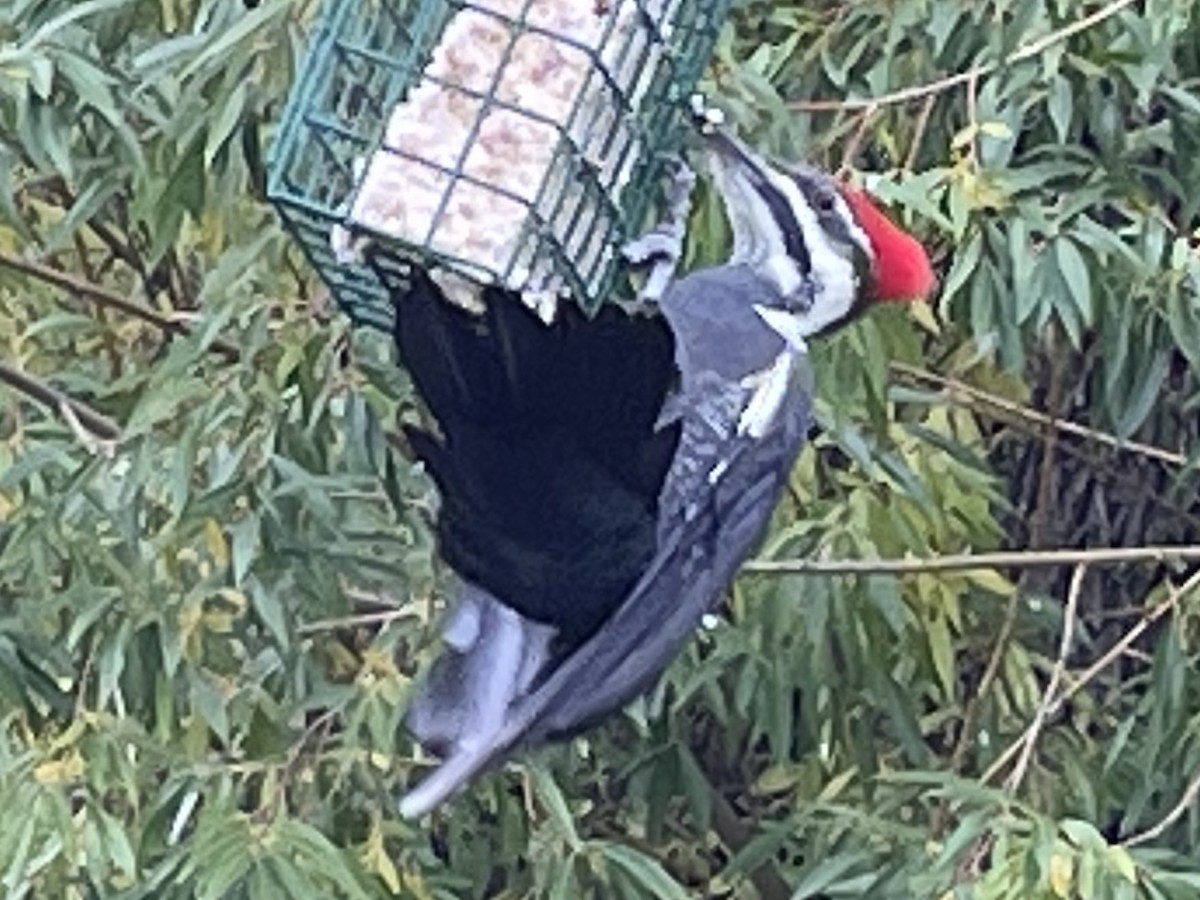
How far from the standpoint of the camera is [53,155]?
2695mm

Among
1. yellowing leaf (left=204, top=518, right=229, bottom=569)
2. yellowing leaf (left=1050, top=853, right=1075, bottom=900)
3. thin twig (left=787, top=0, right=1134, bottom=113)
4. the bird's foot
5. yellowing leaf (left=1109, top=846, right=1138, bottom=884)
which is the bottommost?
yellowing leaf (left=204, top=518, right=229, bottom=569)

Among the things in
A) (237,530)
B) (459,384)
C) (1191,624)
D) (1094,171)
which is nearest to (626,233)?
(459,384)

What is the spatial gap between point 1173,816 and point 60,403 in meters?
1.01

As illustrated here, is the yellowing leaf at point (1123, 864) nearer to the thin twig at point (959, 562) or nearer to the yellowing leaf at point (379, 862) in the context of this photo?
the thin twig at point (959, 562)

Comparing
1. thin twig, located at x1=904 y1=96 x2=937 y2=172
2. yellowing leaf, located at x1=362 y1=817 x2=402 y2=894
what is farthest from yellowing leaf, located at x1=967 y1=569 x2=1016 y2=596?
yellowing leaf, located at x1=362 y1=817 x2=402 y2=894

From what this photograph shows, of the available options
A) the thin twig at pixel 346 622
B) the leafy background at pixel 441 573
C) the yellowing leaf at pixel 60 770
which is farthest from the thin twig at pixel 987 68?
the yellowing leaf at pixel 60 770

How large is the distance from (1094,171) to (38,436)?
0.91 metres

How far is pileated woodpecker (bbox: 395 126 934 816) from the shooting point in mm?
1903

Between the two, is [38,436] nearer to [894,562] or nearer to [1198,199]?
[894,562]

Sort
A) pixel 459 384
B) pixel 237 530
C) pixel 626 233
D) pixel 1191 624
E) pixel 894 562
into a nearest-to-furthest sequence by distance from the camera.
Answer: pixel 459 384 < pixel 626 233 < pixel 237 530 < pixel 894 562 < pixel 1191 624

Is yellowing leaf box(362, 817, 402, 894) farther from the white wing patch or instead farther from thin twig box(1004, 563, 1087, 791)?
the white wing patch

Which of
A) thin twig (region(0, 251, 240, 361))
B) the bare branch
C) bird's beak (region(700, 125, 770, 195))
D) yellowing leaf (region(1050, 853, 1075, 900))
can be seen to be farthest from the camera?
thin twig (region(0, 251, 240, 361))

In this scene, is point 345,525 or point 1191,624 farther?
point 1191,624

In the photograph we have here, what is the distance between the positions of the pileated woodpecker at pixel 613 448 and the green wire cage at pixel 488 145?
0.18ft
